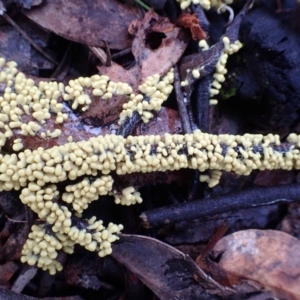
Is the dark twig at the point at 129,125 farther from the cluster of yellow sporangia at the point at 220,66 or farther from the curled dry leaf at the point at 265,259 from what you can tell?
the curled dry leaf at the point at 265,259

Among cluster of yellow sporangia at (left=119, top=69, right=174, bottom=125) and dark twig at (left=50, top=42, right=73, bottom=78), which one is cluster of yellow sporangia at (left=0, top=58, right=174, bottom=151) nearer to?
cluster of yellow sporangia at (left=119, top=69, right=174, bottom=125)

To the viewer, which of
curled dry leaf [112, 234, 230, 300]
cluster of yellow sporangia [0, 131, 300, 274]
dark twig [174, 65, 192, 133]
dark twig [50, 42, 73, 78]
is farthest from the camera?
dark twig [50, 42, 73, 78]

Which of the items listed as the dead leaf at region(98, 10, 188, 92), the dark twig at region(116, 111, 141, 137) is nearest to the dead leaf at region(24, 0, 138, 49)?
the dead leaf at region(98, 10, 188, 92)

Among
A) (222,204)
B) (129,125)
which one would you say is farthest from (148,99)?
(222,204)

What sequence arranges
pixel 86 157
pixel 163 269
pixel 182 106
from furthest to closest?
pixel 182 106, pixel 163 269, pixel 86 157

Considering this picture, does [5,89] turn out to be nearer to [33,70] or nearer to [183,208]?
[33,70]

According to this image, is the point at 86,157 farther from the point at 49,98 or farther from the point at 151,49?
the point at 151,49

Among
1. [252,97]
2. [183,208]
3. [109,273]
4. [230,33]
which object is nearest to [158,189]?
[183,208]

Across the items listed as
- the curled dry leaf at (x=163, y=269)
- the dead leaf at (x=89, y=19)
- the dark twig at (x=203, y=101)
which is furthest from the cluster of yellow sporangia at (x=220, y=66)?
the curled dry leaf at (x=163, y=269)
